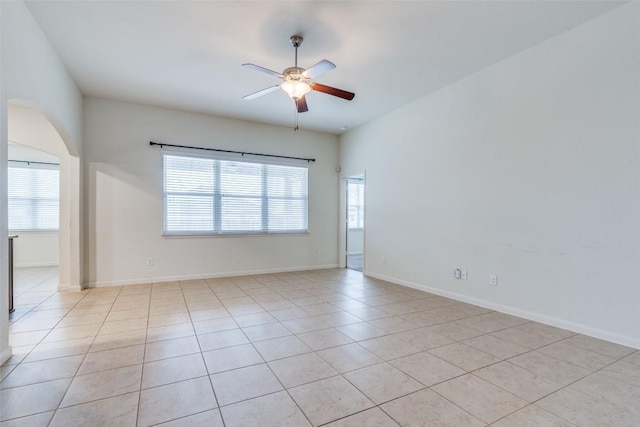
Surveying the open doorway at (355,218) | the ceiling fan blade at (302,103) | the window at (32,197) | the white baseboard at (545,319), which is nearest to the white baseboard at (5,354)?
the ceiling fan blade at (302,103)

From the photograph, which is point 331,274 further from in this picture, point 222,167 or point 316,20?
point 316,20

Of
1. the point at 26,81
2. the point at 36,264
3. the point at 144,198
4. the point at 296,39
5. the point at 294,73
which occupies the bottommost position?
the point at 36,264

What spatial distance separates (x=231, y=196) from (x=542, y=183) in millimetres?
4632

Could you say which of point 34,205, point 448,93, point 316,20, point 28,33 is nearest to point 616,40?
point 448,93

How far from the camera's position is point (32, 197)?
21.7 feet

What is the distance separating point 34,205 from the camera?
6637mm

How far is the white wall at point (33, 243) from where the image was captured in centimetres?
644

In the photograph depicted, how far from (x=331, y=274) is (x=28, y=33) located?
5012 mm

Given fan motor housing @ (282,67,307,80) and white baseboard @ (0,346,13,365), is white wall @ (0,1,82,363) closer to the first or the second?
white baseboard @ (0,346,13,365)

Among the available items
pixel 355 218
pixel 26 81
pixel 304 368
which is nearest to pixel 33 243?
pixel 26 81

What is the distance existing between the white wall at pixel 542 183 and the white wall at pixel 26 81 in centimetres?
450

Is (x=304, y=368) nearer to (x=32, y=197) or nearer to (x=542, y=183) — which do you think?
(x=542, y=183)

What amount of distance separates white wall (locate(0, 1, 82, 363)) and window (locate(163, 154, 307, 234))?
62.6 inches

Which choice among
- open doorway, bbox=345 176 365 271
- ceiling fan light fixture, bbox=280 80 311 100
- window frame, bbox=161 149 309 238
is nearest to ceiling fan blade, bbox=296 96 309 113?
ceiling fan light fixture, bbox=280 80 311 100
